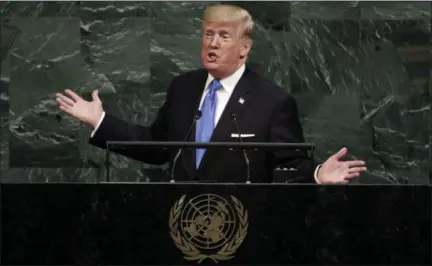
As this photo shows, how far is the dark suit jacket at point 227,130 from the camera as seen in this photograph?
5559 millimetres

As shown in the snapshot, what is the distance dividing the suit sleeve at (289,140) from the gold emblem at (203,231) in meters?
0.59

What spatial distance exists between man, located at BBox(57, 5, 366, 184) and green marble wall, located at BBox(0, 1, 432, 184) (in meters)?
1.30

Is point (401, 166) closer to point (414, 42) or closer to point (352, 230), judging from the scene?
point (414, 42)

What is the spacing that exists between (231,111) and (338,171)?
104 centimetres

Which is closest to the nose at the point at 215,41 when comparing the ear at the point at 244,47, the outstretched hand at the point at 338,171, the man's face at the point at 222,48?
the man's face at the point at 222,48

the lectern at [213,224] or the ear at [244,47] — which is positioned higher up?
the ear at [244,47]

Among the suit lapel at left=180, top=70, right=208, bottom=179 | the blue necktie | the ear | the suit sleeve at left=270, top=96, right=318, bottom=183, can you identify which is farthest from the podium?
the ear

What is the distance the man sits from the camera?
5.57 meters

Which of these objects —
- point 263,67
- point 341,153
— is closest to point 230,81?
point 341,153

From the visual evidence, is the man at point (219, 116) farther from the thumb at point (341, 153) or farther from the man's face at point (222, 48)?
the thumb at point (341, 153)

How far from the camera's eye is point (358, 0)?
24.6 ft

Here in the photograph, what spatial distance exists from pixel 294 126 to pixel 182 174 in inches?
29.3

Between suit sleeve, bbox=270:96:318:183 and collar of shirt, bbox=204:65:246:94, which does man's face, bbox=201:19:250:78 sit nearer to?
collar of shirt, bbox=204:65:246:94

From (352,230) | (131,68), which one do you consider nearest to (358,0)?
(131,68)
